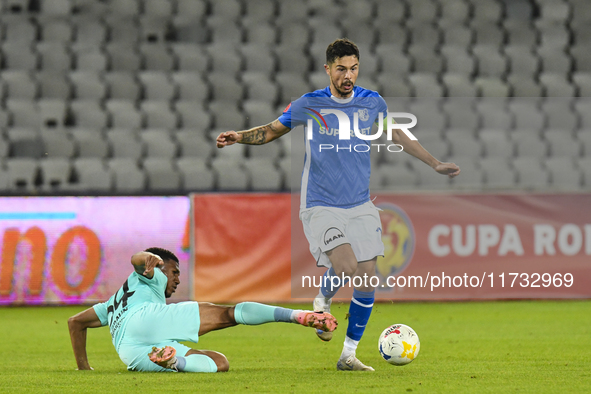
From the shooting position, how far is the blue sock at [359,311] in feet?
15.8

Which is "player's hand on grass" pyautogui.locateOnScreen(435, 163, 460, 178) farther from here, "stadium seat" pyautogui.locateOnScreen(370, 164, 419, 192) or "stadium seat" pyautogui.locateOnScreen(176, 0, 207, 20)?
"stadium seat" pyautogui.locateOnScreen(176, 0, 207, 20)

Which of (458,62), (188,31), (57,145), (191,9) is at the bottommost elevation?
(57,145)

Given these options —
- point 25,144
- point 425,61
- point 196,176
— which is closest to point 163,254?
point 196,176

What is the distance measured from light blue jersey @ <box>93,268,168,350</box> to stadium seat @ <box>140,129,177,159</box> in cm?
631

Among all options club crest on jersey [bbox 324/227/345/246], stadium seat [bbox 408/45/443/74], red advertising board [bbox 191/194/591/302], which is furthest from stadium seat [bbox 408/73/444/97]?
club crest on jersey [bbox 324/227/345/246]

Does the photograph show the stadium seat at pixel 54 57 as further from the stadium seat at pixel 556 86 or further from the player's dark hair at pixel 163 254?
the player's dark hair at pixel 163 254

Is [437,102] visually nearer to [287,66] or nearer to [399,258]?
[287,66]

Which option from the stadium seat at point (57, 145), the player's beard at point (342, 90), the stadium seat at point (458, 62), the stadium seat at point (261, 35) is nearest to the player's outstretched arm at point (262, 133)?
the player's beard at point (342, 90)

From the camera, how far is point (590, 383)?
4.04m

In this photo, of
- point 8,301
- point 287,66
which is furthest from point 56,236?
point 287,66

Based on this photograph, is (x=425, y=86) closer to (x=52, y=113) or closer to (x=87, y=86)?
(x=87, y=86)

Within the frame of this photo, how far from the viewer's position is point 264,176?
1057cm

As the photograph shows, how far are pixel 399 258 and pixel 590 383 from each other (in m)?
5.20

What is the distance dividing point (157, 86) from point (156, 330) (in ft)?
25.3
